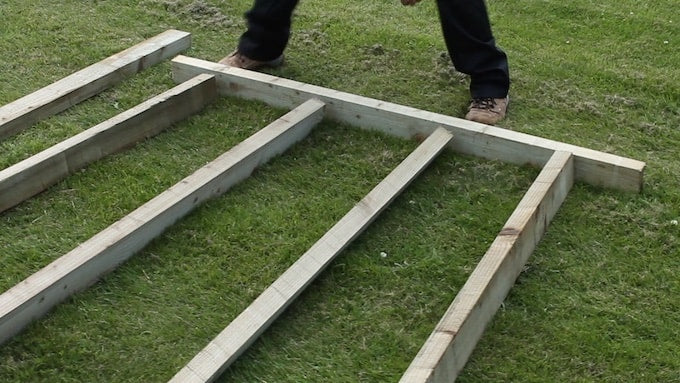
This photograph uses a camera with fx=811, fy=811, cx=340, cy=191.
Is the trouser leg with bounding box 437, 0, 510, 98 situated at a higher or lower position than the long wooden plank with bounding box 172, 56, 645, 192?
higher

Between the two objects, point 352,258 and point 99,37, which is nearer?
point 352,258

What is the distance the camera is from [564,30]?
4.23 metres

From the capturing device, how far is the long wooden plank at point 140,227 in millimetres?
2180

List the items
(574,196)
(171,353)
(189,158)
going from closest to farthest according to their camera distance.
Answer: (171,353), (574,196), (189,158)

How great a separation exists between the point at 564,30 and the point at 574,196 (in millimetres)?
1691

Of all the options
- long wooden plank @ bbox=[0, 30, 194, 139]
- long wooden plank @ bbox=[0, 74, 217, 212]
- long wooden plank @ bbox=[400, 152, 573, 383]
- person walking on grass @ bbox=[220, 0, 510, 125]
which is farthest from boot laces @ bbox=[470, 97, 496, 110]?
long wooden plank @ bbox=[0, 30, 194, 139]

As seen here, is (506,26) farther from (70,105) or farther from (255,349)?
(255,349)

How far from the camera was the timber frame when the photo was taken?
83.1 inches

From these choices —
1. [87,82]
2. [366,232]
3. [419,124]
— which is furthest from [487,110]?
[87,82]

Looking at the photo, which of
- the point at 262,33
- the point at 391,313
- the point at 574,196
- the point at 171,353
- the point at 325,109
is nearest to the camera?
the point at 171,353

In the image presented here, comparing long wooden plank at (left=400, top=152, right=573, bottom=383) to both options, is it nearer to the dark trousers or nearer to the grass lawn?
the grass lawn

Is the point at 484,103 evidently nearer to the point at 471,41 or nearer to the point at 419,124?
the point at 471,41

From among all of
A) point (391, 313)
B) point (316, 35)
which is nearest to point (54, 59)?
point (316, 35)

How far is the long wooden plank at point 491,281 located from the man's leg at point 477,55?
1.78 feet
